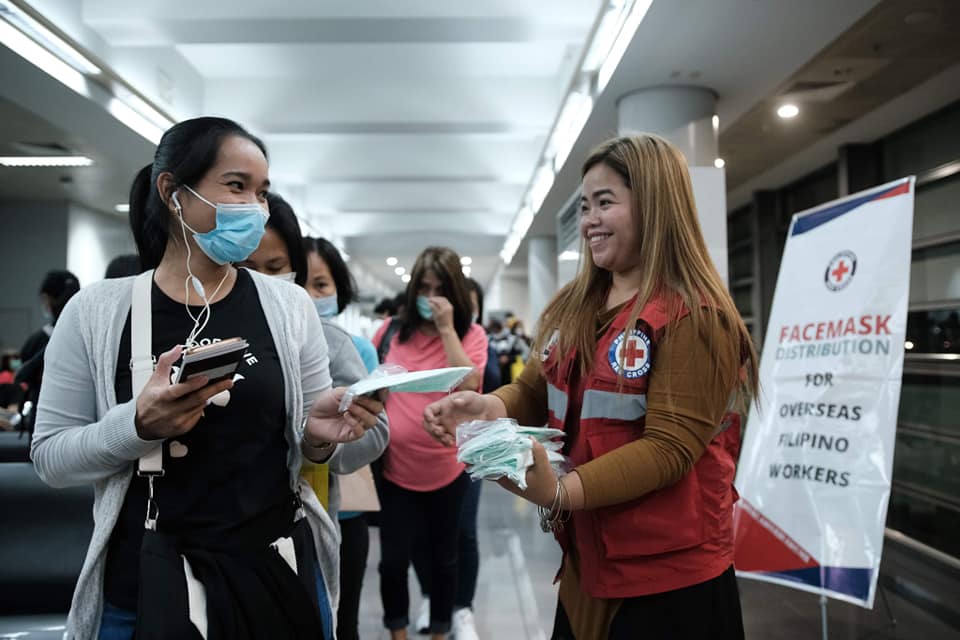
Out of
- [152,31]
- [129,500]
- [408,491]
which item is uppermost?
[152,31]

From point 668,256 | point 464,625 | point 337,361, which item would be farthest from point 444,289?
point 668,256

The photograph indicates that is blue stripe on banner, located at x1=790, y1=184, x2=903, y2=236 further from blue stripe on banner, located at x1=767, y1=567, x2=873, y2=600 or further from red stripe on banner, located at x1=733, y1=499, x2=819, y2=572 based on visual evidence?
blue stripe on banner, located at x1=767, y1=567, x2=873, y2=600

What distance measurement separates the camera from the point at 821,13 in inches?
149

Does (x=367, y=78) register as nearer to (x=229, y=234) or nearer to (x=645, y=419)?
(x=229, y=234)

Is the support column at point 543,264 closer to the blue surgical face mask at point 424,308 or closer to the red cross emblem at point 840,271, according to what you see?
the red cross emblem at point 840,271

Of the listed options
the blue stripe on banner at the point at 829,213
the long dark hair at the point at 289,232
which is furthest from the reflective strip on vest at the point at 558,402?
the blue stripe on banner at the point at 829,213

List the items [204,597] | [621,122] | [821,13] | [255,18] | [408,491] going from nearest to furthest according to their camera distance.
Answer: [204,597], [408,491], [821,13], [255,18], [621,122]

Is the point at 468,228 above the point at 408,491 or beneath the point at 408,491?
above

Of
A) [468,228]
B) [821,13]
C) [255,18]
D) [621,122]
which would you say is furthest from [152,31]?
[468,228]

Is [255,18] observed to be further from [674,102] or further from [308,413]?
[308,413]

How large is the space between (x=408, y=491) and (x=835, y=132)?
5158 mm

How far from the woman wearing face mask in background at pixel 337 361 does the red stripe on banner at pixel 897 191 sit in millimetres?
2329

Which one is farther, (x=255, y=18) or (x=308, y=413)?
(x=255, y=18)

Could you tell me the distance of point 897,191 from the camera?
2.96 m
